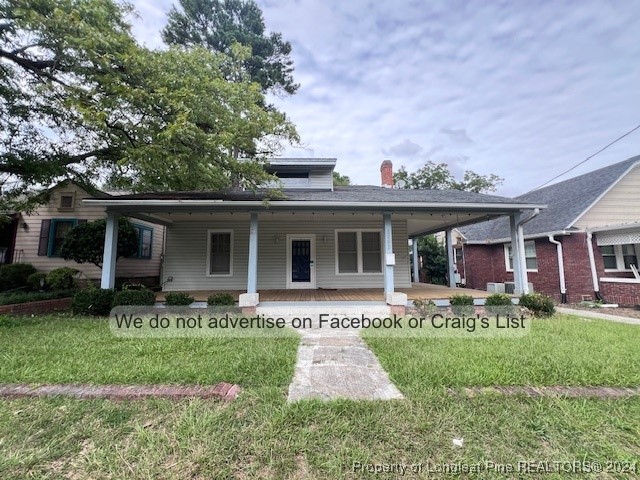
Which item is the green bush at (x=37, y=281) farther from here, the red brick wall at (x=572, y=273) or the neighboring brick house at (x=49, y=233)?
the red brick wall at (x=572, y=273)

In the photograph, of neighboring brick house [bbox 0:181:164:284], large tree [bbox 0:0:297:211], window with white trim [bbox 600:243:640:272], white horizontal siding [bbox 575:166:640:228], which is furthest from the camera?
neighboring brick house [bbox 0:181:164:284]

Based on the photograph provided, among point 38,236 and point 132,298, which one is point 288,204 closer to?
point 132,298

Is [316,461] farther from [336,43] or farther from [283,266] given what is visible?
[336,43]

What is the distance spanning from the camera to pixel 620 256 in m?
10.2

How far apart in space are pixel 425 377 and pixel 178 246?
9.32 meters

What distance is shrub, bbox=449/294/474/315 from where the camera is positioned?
7.31 m

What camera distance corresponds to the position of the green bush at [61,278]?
31.3 feet

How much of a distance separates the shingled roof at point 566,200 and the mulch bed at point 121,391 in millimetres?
11889

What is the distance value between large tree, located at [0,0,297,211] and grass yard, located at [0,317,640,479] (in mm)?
4804

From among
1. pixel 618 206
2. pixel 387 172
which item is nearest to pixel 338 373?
pixel 387 172

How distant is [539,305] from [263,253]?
26.9 feet

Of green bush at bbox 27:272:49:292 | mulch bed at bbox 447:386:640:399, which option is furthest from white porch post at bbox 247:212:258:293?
green bush at bbox 27:272:49:292

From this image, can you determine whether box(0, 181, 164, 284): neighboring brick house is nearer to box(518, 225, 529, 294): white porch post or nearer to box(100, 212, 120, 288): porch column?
box(100, 212, 120, 288): porch column

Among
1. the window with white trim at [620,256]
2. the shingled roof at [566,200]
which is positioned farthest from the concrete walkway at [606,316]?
the shingled roof at [566,200]
